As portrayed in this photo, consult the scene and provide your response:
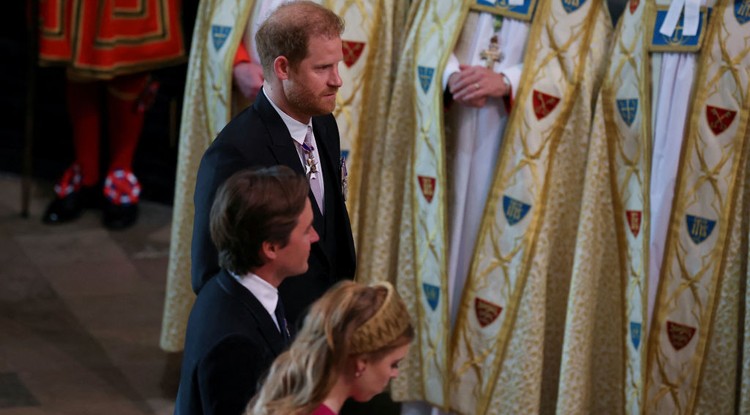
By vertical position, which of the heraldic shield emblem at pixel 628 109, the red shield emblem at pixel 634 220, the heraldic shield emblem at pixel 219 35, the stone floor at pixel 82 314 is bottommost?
the stone floor at pixel 82 314

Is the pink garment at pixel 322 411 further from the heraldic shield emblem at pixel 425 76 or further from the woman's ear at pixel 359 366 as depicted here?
the heraldic shield emblem at pixel 425 76

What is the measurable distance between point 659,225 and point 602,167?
0.84 ft

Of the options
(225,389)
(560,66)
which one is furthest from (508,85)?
(225,389)

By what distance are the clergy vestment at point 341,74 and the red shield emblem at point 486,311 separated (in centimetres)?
54

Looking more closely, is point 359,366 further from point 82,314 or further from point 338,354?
point 82,314

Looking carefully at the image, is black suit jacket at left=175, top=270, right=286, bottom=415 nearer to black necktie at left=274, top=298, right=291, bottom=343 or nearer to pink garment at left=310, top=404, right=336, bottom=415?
black necktie at left=274, top=298, right=291, bottom=343

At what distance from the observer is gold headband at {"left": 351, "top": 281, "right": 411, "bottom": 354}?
2202 millimetres

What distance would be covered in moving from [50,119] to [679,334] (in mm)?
4116

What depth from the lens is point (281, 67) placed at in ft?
9.70

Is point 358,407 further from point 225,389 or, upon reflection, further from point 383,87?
point 225,389

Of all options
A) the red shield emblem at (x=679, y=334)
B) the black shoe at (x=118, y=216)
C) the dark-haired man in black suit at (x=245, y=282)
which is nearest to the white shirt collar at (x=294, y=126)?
the dark-haired man in black suit at (x=245, y=282)

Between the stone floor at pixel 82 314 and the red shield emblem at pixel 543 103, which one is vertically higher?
the red shield emblem at pixel 543 103

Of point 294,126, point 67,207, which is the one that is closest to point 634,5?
point 294,126

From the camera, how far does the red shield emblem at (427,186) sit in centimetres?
429
